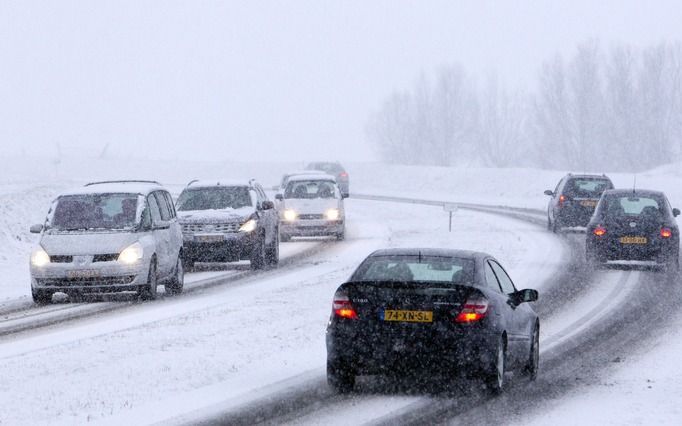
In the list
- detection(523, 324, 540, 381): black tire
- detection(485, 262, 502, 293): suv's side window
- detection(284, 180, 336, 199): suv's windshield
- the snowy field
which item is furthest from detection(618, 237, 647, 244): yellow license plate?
detection(485, 262, 502, 293): suv's side window

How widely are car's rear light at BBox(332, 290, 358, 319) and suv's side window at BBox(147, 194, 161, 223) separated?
31.8 ft

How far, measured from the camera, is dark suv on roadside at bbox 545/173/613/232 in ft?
118

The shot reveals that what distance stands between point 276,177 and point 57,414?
93.9 m

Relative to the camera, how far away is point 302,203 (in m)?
33.7

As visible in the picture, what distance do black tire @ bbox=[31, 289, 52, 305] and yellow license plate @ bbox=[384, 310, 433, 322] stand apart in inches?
379

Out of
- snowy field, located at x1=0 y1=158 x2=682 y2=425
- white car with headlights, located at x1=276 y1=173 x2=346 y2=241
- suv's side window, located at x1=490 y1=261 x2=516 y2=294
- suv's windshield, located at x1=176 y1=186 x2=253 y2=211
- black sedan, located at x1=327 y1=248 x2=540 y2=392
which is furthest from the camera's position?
white car with headlights, located at x1=276 y1=173 x2=346 y2=241

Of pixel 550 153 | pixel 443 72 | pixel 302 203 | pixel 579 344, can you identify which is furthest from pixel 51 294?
pixel 443 72

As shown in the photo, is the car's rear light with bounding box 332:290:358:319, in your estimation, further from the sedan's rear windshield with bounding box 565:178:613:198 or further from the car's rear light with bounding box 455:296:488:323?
the sedan's rear windshield with bounding box 565:178:613:198

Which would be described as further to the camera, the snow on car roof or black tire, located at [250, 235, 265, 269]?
black tire, located at [250, 235, 265, 269]

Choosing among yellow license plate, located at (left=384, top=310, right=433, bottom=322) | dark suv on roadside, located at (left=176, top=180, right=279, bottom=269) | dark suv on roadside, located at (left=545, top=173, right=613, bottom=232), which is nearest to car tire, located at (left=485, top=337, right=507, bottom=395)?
yellow license plate, located at (left=384, top=310, right=433, bottom=322)

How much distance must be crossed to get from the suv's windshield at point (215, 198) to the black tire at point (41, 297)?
6.35 m

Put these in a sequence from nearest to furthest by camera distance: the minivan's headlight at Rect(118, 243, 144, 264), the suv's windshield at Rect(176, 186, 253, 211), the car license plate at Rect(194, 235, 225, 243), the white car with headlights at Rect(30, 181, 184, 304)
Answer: the white car with headlights at Rect(30, 181, 184, 304)
the minivan's headlight at Rect(118, 243, 144, 264)
the car license plate at Rect(194, 235, 225, 243)
the suv's windshield at Rect(176, 186, 253, 211)

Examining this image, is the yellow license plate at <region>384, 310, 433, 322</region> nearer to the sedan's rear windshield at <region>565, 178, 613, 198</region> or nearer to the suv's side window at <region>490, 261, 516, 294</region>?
the suv's side window at <region>490, 261, 516, 294</region>

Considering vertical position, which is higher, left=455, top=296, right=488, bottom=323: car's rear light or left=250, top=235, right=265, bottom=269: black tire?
left=455, top=296, right=488, bottom=323: car's rear light
